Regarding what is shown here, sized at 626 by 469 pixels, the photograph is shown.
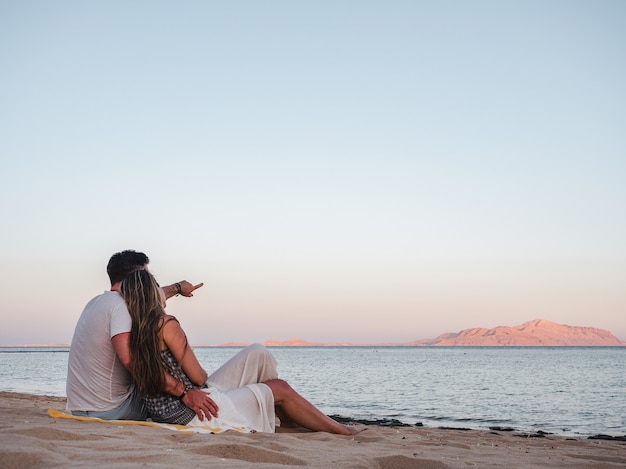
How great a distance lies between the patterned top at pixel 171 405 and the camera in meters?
4.71

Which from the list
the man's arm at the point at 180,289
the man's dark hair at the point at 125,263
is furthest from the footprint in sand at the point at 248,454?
the man's arm at the point at 180,289

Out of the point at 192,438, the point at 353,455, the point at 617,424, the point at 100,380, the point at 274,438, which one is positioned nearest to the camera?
the point at 353,455

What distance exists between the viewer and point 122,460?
9.66ft

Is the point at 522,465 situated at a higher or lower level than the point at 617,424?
higher

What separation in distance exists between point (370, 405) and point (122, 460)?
49.5 ft

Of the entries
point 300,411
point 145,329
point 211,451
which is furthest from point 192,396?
point 211,451

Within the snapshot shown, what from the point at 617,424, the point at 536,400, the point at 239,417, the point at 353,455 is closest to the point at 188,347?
the point at 239,417

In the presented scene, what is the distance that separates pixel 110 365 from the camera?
191 inches

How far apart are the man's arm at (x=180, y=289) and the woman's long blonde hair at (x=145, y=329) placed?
0.98 m

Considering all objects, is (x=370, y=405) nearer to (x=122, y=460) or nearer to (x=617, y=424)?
(x=617, y=424)

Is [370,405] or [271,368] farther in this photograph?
[370,405]

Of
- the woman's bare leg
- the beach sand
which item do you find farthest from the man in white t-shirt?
the woman's bare leg

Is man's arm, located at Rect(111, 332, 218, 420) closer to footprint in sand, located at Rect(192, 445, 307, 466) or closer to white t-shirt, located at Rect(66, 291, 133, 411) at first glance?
white t-shirt, located at Rect(66, 291, 133, 411)

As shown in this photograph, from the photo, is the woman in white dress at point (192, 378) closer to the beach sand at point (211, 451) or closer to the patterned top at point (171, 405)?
the patterned top at point (171, 405)
